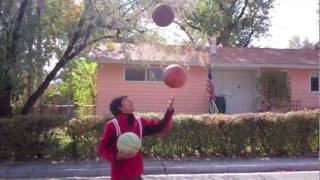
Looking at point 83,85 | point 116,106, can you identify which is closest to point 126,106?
point 116,106

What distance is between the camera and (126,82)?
23.8m

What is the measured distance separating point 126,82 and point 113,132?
60.3 feet

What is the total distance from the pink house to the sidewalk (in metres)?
9.19

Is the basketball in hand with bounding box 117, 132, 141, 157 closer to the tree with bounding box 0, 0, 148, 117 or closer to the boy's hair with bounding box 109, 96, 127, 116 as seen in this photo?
the boy's hair with bounding box 109, 96, 127, 116

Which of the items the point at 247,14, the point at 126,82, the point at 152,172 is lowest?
the point at 152,172

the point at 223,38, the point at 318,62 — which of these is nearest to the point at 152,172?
the point at 318,62

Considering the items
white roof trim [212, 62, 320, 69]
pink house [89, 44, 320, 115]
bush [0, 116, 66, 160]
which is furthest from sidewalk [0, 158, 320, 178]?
white roof trim [212, 62, 320, 69]

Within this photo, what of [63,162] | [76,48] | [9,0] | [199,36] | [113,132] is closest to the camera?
[113,132]

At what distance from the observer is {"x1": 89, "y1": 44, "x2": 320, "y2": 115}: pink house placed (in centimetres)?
2361

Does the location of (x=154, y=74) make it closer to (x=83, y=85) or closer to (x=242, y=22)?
(x=83, y=85)

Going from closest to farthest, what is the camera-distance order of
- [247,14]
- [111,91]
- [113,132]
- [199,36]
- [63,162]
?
[113,132]
[63,162]
[199,36]
[111,91]
[247,14]

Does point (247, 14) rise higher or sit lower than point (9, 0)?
higher

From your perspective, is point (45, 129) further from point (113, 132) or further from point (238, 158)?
point (113, 132)

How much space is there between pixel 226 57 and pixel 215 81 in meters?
1.30
